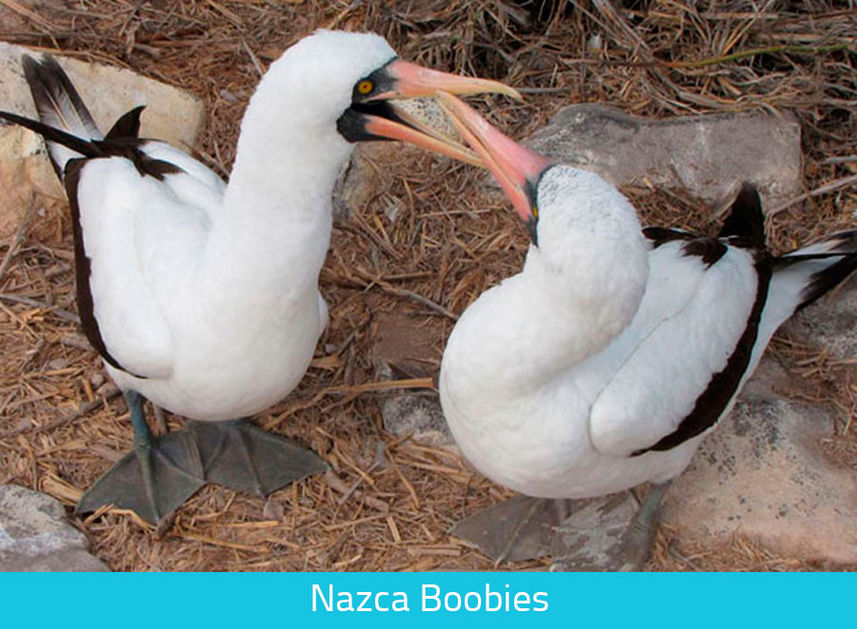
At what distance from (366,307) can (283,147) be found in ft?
4.25

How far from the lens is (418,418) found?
3.40 meters

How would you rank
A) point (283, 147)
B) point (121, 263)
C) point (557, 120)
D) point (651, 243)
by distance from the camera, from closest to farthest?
point (283, 147) < point (121, 263) < point (651, 243) < point (557, 120)

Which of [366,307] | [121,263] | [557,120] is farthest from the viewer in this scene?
[557,120]

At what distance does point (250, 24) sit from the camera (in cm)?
437

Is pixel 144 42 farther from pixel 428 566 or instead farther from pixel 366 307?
pixel 428 566

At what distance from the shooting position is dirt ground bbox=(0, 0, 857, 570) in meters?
3.14

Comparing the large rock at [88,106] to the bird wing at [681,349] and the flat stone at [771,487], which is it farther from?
the flat stone at [771,487]

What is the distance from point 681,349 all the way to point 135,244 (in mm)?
1479

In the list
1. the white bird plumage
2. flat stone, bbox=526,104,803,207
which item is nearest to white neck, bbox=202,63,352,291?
the white bird plumage

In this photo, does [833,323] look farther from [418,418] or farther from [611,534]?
[418,418]

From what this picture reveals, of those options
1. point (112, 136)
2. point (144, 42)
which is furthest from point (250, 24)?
point (112, 136)

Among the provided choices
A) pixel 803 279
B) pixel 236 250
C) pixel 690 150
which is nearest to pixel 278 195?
pixel 236 250

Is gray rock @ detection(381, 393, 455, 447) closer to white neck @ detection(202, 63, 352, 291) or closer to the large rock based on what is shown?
white neck @ detection(202, 63, 352, 291)

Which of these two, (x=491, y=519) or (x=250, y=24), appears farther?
(x=250, y=24)
